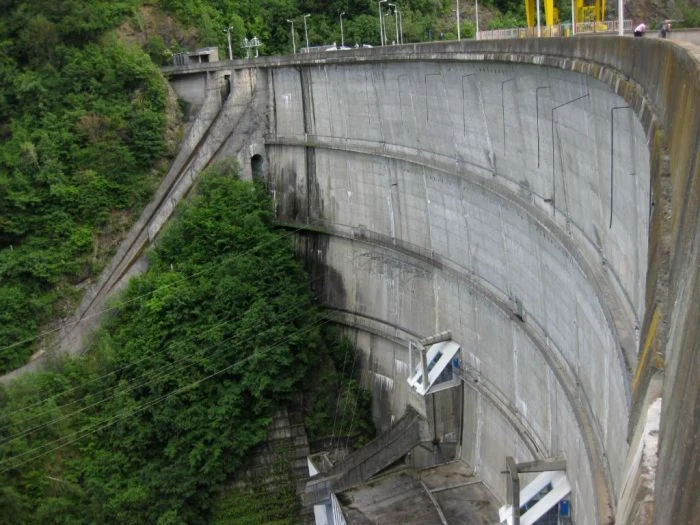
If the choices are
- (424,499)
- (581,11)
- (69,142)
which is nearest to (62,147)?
(69,142)

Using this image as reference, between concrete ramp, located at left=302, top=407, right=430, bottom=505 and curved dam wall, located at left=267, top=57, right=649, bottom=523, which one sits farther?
concrete ramp, located at left=302, top=407, right=430, bottom=505

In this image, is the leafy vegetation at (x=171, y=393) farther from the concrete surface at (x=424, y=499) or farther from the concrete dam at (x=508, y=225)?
the concrete surface at (x=424, y=499)

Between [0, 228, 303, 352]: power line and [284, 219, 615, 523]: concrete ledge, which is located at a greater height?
[284, 219, 615, 523]: concrete ledge

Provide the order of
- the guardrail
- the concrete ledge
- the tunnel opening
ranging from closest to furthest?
1. the concrete ledge
2. the guardrail
3. the tunnel opening


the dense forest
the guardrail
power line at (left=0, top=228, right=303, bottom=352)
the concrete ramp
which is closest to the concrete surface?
the concrete ramp

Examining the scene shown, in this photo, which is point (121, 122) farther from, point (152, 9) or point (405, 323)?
point (405, 323)

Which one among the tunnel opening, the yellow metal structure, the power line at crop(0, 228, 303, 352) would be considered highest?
the yellow metal structure

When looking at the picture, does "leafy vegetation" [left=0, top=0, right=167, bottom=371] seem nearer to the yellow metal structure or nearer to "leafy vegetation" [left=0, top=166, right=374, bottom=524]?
"leafy vegetation" [left=0, top=166, right=374, bottom=524]

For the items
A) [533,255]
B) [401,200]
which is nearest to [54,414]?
[401,200]
